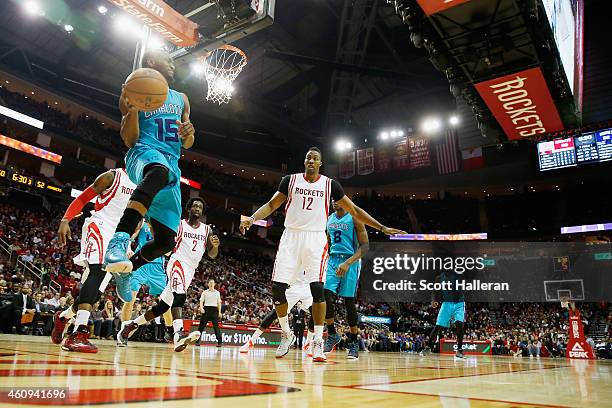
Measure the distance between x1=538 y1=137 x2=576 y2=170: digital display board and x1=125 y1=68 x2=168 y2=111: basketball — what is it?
23967 mm

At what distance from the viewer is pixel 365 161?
28516mm

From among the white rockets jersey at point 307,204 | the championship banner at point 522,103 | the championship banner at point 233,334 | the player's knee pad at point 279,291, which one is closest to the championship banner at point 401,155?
the championship banner at point 522,103

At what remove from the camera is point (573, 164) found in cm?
2223

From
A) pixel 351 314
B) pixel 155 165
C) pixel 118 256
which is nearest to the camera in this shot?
pixel 118 256

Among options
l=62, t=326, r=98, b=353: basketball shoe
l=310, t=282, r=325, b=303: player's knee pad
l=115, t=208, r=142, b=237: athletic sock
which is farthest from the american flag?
l=115, t=208, r=142, b=237: athletic sock

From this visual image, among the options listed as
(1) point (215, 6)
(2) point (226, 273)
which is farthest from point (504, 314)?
(1) point (215, 6)

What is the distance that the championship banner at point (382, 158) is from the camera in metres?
27.8

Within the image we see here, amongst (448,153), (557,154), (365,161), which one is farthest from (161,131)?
(365,161)

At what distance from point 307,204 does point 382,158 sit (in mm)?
24152

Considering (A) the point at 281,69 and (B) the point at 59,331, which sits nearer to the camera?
(B) the point at 59,331

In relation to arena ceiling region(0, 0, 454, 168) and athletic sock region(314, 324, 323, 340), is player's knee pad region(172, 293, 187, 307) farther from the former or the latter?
arena ceiling region(0, 0, 454, 168)

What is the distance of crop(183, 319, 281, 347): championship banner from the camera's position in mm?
12408

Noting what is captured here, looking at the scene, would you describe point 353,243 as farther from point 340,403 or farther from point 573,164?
point 573,164

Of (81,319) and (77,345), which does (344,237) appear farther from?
(77,345)
